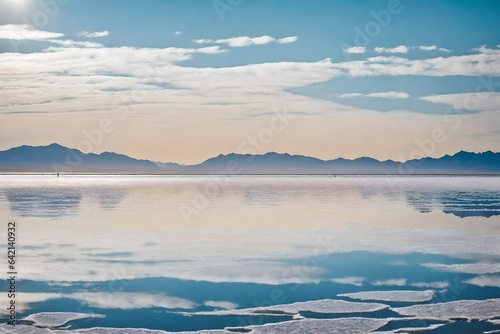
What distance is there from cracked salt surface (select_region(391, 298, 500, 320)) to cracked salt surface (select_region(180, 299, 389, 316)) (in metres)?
0.64

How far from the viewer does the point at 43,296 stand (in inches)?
559

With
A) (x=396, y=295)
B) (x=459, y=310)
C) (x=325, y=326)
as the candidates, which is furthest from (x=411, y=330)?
(x=396, y=295)

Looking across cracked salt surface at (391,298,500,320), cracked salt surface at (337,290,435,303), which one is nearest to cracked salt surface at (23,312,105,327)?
cracked salt surface at (337,290,435,303)

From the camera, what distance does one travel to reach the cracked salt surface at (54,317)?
11.9 meters

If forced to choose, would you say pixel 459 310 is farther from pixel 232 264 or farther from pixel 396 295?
pixel 232 264

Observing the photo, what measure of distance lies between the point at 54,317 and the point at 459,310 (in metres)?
8.51

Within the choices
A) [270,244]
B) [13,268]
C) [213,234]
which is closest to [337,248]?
[270,244]

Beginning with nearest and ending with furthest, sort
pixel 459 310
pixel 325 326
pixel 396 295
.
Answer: pixel 325 326 → pixel 459 310 → pixel 396 295

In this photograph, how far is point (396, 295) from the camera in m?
14.1

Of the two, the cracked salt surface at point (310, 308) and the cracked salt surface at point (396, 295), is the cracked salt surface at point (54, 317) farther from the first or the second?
the cracked salt surface at point (396, 295)

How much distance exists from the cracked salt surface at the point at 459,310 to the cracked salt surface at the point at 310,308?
2.10ft

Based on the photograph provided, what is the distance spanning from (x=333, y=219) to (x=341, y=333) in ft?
67.5

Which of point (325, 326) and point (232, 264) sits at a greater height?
point (232, 264)

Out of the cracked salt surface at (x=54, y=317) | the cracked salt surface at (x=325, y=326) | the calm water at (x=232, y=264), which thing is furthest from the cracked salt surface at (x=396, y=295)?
the cracked salt surface at (x=54, y=317)
